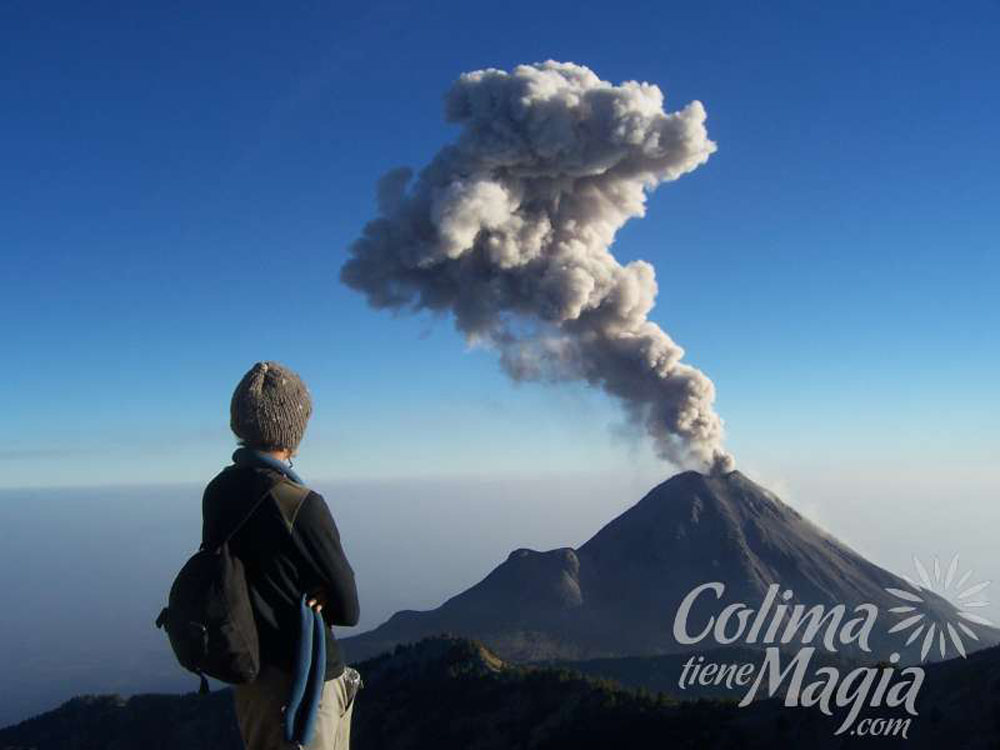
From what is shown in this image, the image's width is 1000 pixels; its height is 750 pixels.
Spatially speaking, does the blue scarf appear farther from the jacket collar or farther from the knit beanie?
the knit beanie

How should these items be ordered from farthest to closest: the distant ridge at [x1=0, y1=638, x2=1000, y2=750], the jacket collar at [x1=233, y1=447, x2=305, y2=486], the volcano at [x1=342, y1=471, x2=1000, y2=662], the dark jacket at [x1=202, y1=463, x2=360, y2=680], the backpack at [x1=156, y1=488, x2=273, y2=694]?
the volcano at [x1=342, y1=471, x2=1000, y2=662] < the distant ridge at [x1=0, y1=638, x2=1000, y2=750] < the jacket collar at [x1=233, y1=447, x2=305, y2=486] < the dark jacket at [x1=202, y1=463, x2=360, y2=680] < the backpack at [x1=156, y1=488, x2=273, y2=694]

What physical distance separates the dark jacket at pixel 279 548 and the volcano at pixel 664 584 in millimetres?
66887

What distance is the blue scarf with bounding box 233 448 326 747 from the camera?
2963mm

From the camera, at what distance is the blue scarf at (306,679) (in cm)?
296

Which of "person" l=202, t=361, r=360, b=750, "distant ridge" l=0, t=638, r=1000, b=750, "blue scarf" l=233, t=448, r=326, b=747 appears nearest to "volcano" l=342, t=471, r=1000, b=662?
"distant ridge" l=0, t=638, r=1000, b=750

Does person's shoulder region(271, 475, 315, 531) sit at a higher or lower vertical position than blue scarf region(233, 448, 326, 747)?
higher

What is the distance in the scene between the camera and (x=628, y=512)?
315 feet

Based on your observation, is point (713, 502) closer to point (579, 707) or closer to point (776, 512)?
point (776, 512)

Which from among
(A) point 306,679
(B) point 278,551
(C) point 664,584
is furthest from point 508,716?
(C) point 664,584

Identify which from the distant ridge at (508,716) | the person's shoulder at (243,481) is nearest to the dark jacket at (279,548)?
the person's shoulder at (243,481)

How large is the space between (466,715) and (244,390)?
109 ft

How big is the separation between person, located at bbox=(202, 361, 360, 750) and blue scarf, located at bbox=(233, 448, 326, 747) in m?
0.01

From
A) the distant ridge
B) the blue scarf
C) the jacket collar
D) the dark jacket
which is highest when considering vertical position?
the jacket collar

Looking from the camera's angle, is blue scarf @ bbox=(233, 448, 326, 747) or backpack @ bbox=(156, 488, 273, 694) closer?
backpack @ bbox=(156, 488, 273, 694)
